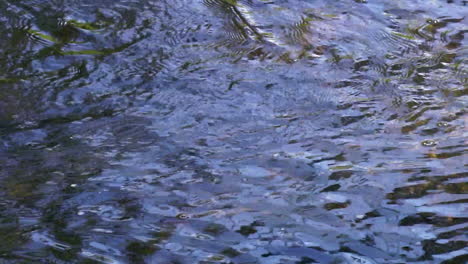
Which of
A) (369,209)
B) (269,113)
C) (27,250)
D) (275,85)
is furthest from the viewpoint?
(275,85)

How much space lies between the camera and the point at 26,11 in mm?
5668

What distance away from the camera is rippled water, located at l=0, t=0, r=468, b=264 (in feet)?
11.4

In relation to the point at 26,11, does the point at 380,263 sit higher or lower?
lower

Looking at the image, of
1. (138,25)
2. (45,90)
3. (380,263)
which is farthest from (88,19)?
(380,263)

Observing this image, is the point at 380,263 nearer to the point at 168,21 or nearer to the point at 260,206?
the point at 260,206

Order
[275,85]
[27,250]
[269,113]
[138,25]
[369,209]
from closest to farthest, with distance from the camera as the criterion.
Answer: [27,250] → [369,209] → [269,113] → [275,85] → [138,25]

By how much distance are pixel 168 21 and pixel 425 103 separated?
2.24m

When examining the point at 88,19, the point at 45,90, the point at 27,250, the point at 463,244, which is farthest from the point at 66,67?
the point at 463,244

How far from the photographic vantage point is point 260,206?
3729 mm

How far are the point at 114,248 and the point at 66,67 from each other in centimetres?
211

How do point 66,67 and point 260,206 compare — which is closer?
point 260,206

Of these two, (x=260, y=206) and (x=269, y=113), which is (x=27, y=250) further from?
(x=269, y=113)

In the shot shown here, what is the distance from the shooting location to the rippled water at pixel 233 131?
Result: 11.4ft

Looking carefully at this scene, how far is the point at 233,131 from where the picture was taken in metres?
4.40
